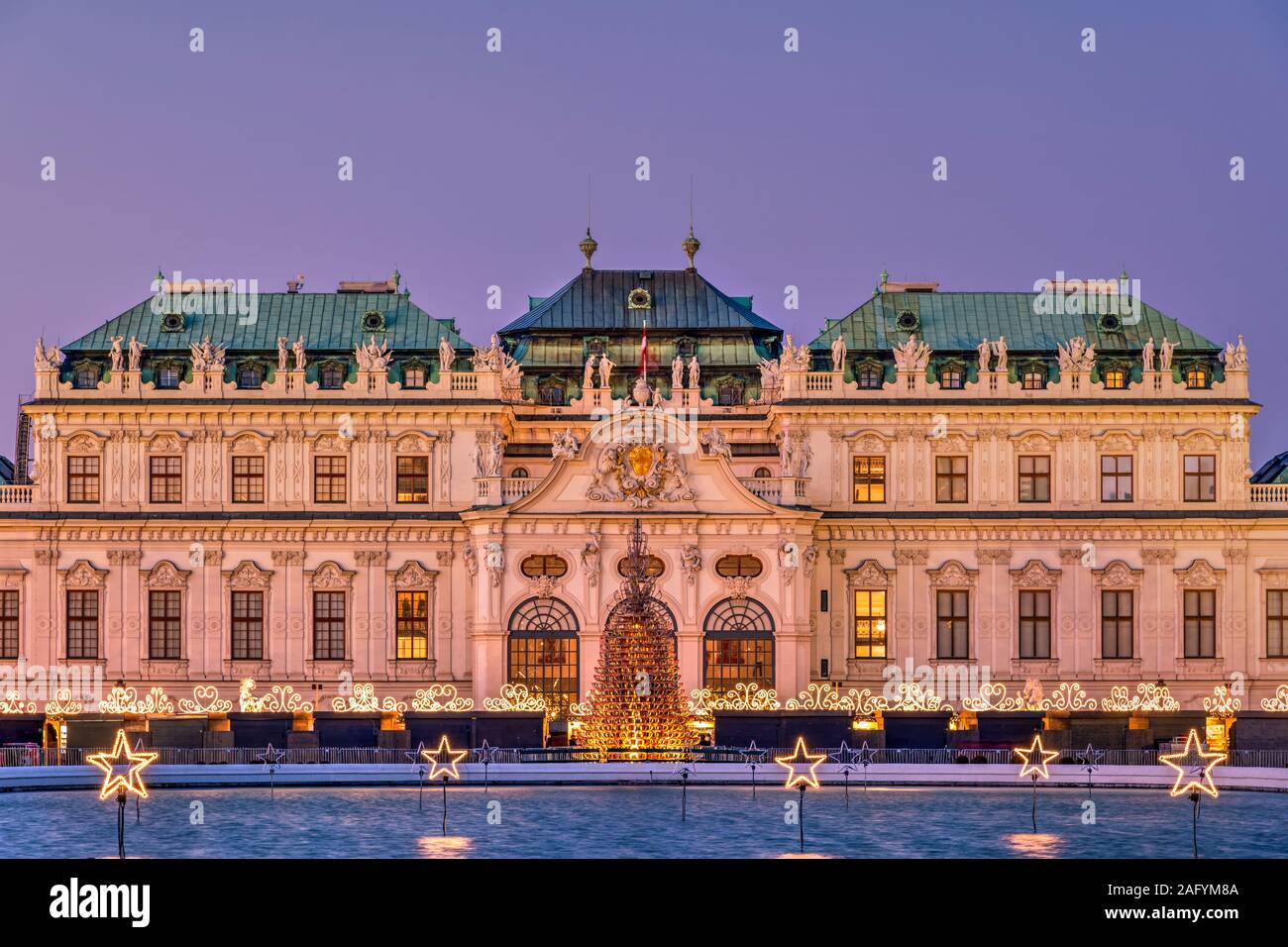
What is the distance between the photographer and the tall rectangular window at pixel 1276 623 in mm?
73375

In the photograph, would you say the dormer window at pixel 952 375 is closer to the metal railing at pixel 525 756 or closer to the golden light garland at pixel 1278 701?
the golden light garland at pixel 1278 701

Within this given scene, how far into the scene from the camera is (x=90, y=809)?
145ft

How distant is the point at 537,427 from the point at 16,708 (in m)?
20.8

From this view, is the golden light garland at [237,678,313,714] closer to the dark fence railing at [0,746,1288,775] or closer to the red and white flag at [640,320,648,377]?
the dark fence railing at [0,746,1288,775]

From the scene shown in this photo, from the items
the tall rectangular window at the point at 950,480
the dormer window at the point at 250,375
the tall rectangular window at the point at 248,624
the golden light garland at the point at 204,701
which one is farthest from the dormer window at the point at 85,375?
the tall rectangular window at the point at 950,480

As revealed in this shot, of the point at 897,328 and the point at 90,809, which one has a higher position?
the point at 897,328

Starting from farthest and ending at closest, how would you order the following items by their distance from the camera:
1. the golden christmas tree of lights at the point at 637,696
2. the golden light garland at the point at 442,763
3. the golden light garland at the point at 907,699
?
the golden light garland at the point at 907,699, the golden christmas tree of lights at the point at 637,696, the golden light garland at the point at 442,763

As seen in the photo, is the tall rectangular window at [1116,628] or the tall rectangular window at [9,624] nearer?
the tall rectangular window at [9,624]

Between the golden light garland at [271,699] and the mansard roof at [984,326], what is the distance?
74.4ft

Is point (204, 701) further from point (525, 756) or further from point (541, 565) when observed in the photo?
point (525, 756)

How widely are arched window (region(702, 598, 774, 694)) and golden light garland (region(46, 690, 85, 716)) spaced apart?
Result: 2078 centimetres

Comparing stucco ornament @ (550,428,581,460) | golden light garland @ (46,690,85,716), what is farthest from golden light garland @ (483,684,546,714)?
golden light garland @ (46,690,85,716)
